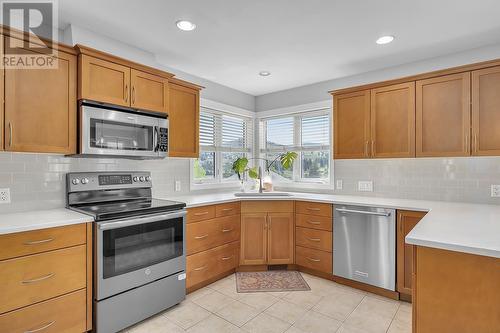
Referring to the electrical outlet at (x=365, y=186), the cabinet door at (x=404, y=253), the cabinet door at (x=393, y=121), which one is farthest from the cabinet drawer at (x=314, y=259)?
the cabinet door at (x=393, y=121)

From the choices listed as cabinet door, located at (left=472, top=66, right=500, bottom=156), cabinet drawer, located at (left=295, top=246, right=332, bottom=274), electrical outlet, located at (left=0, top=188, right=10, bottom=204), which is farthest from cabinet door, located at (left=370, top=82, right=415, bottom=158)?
electrical outlet, located at (left=0, top=188, right=10, bottom=204)

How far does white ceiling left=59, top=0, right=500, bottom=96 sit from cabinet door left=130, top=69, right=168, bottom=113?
0.35 metres

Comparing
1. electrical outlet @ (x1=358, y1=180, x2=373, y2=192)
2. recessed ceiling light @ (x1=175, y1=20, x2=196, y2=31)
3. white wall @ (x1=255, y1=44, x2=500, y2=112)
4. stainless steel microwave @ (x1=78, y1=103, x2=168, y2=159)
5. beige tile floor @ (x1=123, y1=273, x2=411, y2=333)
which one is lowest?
beige tile floor @ (x1=123, y1=273, x2=411, y2=333)

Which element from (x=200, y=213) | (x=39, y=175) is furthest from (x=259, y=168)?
(x=39, y=175)

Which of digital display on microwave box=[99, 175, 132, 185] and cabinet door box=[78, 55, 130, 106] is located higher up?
cabinet door box=[78, 55, 130, 106]

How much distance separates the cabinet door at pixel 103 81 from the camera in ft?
7.20

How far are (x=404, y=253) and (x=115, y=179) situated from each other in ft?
9.20

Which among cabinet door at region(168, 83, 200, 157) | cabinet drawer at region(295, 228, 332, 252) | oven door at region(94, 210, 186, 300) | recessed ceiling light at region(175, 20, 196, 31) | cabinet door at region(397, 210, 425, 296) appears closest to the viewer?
oven door at region(94, 210, 186, 300)

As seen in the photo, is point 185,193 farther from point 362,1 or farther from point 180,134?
point 362,1

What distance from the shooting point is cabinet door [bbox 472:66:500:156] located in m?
2.44

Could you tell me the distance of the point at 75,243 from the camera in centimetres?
193

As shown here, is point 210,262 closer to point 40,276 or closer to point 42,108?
point 40,276

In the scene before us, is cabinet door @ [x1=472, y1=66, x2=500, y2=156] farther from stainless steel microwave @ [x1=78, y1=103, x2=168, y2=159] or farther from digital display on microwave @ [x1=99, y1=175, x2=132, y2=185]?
digital display on microwave @ [x1=99, y1=175, x2=132, y2=185]

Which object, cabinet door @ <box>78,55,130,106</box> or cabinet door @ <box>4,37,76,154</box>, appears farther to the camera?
cabinet door @ <box>78,55,130,106</box>
